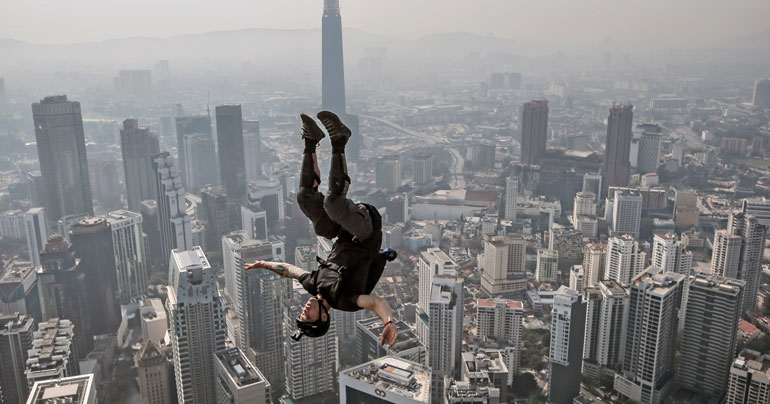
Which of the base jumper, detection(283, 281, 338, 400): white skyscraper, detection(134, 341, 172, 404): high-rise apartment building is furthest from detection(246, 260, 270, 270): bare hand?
detection(134, 341, 172, 404): high-rise apartment building

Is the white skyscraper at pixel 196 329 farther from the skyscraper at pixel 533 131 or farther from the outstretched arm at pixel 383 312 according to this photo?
the skyscraper at pixel 533 131

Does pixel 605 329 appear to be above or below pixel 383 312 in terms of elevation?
below

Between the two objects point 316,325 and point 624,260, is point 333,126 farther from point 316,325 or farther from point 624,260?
point 624,260

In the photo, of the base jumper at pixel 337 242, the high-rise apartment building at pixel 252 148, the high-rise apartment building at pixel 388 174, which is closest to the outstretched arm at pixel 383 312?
the base jumper at pixel 337 242

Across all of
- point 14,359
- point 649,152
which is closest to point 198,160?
point 14,359

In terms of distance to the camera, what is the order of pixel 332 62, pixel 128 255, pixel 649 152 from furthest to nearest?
pixel 649 152
pixel 332 62
pixel 128 255

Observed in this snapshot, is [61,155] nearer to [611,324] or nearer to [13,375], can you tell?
[13,375]
